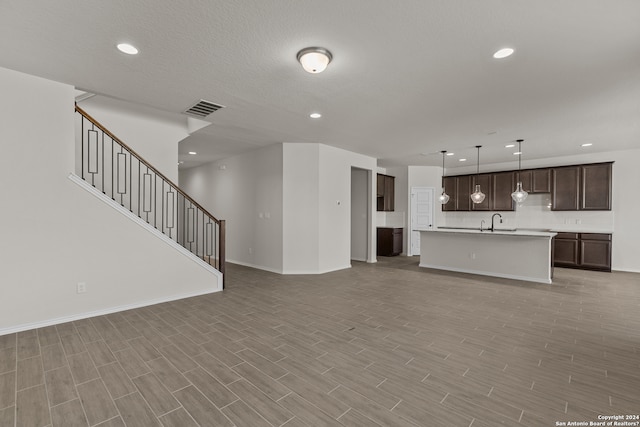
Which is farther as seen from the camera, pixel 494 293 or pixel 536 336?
pixel 494 293

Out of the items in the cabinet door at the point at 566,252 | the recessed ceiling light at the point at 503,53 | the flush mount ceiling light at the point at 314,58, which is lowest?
the cabinet door at the point at 566,252

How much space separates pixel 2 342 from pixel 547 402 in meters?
4.88

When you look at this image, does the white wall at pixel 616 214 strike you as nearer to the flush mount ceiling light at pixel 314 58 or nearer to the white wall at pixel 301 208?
the white wall at pixel 301 208

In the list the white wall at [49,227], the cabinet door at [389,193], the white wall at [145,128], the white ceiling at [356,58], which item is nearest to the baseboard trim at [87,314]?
the white wall at [49,227]

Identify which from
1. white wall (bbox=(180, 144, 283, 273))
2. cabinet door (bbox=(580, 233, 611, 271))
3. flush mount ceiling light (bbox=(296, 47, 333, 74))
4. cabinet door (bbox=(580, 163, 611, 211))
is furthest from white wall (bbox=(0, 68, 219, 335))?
cabinet door (bbox=(580, 163, 611, 211))

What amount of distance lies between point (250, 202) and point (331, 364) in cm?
507

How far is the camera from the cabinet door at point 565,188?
276 inches

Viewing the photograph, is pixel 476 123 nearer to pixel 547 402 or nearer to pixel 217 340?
pixel 547 402

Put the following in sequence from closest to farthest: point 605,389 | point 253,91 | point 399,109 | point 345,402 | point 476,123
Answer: point 345,402
point 605,389
point 253,91
point 399,109
point 476,123

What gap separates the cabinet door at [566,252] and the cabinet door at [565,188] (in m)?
0.82

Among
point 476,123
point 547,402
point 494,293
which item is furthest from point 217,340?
point 476,123

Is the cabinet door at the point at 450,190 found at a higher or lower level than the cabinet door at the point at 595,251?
higher

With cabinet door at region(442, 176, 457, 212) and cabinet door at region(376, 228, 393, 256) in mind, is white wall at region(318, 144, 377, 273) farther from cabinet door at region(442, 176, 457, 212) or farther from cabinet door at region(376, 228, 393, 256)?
cabinet door at region(442, 176, 457, 212)

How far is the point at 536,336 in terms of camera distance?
3.10m
